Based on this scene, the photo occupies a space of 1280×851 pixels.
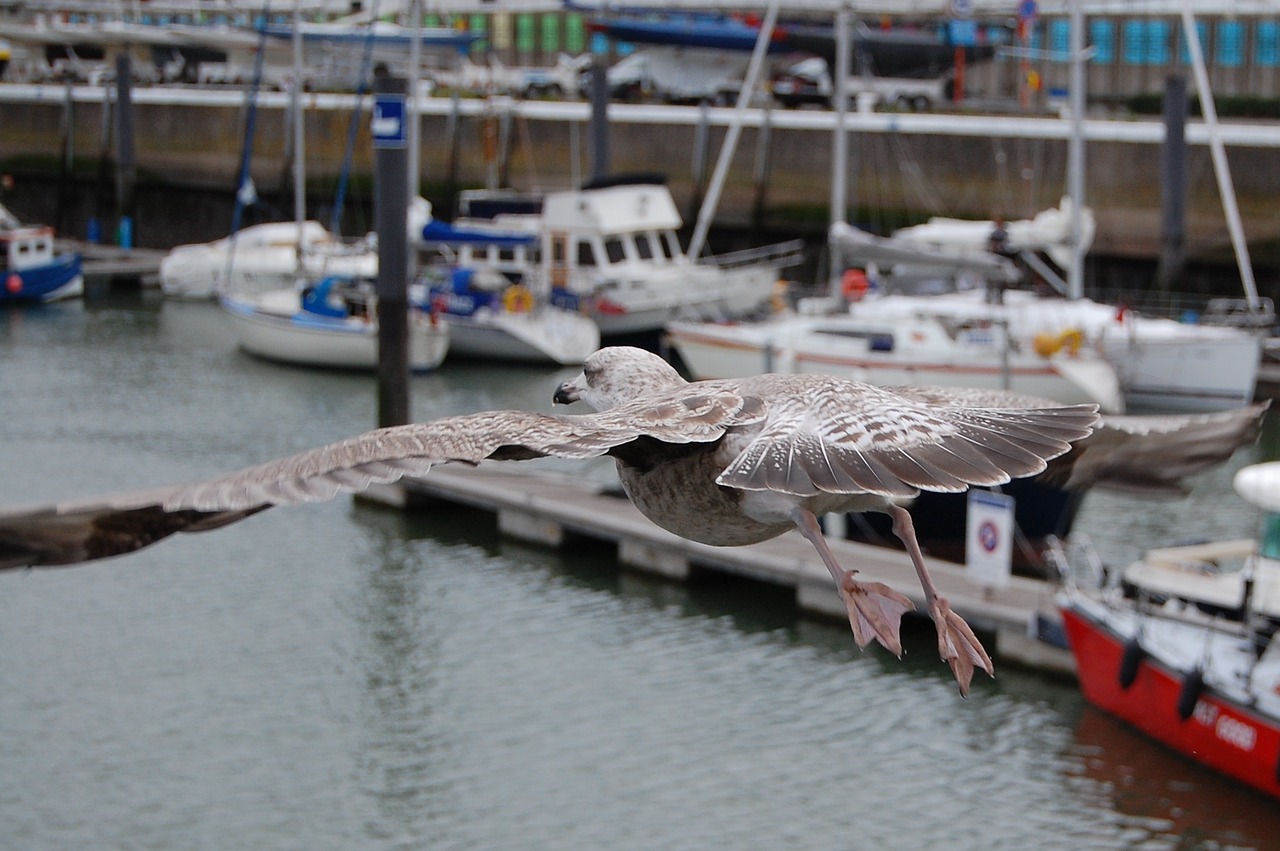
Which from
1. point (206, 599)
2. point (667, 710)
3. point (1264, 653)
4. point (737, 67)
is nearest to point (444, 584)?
point (206, 599)

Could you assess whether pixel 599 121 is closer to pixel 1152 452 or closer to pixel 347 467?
pixel 1152 452

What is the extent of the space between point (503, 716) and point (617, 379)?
1201cm

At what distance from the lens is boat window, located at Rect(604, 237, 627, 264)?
3897 centimetres

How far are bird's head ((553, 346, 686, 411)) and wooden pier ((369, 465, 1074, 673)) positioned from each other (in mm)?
12180

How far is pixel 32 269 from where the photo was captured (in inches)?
1809

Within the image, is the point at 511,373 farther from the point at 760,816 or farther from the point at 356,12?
the point at 356,12

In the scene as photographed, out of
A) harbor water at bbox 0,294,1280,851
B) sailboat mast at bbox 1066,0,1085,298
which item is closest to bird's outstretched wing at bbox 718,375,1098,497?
harbor water at bbox 0,294,1280,851

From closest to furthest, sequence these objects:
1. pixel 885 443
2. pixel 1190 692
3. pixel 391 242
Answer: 1. pixel 885 443
2. pixel 1190 692
3. pixel 391 242

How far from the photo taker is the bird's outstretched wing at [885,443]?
5.70 m

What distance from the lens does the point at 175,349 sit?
132 feet

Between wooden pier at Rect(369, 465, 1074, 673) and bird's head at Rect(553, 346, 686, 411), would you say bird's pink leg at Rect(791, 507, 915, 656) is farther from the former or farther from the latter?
wooden pier at Rect(369, 465, 1074, 673)

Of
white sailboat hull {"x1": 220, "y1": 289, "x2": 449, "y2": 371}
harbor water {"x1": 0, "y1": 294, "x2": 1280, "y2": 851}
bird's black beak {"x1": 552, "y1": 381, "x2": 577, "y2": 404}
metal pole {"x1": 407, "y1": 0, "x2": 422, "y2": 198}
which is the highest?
metal pole {"x1": 407, "y1": 0, "x2": 422, "y2": 198}

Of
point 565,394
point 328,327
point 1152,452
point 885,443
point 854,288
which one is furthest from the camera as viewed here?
point 328,327

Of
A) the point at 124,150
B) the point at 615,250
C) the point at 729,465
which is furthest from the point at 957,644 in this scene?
the point at 124,150
